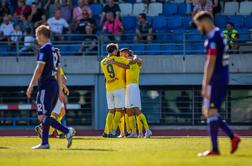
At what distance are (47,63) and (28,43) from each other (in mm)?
→ 14414

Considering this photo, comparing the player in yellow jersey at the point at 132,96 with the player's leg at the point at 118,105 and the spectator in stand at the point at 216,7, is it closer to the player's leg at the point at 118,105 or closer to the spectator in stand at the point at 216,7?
the player's leg at the point at 118,105

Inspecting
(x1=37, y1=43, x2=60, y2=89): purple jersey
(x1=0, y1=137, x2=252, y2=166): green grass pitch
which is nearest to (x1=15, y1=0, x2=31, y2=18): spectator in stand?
(x1=0, y1=137, x2=252, y2=166): green grass pitch

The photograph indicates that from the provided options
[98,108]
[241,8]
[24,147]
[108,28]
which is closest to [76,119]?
[98,108]

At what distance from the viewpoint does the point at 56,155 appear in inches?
544

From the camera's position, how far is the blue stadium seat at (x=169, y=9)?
31.2 m

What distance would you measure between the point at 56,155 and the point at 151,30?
53.2ft

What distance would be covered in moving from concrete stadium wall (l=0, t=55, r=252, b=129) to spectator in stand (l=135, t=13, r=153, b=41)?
0.63 m

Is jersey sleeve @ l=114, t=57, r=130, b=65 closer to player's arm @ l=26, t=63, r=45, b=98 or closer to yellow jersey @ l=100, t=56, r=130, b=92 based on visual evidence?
yellow jersey @ l=100, t=56, r=130, b=92

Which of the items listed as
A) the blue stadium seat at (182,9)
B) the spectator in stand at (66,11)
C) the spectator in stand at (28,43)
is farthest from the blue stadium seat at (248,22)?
the spectator in stand at (28,43)

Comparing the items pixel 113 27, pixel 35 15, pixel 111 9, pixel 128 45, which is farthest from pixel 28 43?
pixel 128 45

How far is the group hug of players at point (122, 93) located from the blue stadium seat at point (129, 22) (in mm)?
8701

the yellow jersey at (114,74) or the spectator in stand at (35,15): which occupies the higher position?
the spectator in stand at (35,15)

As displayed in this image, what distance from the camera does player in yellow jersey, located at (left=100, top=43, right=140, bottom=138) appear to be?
2170cm

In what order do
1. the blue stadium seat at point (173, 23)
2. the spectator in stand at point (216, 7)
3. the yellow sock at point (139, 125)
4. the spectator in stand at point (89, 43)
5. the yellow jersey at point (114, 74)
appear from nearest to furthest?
the yellow jersey at point (114, 74) → the yellow sock at point (139, 125) → the spectator in stand at point (89, 43) → the spectator in stand at point (216, 7) → the blue stadium seat at point (173, 23)
